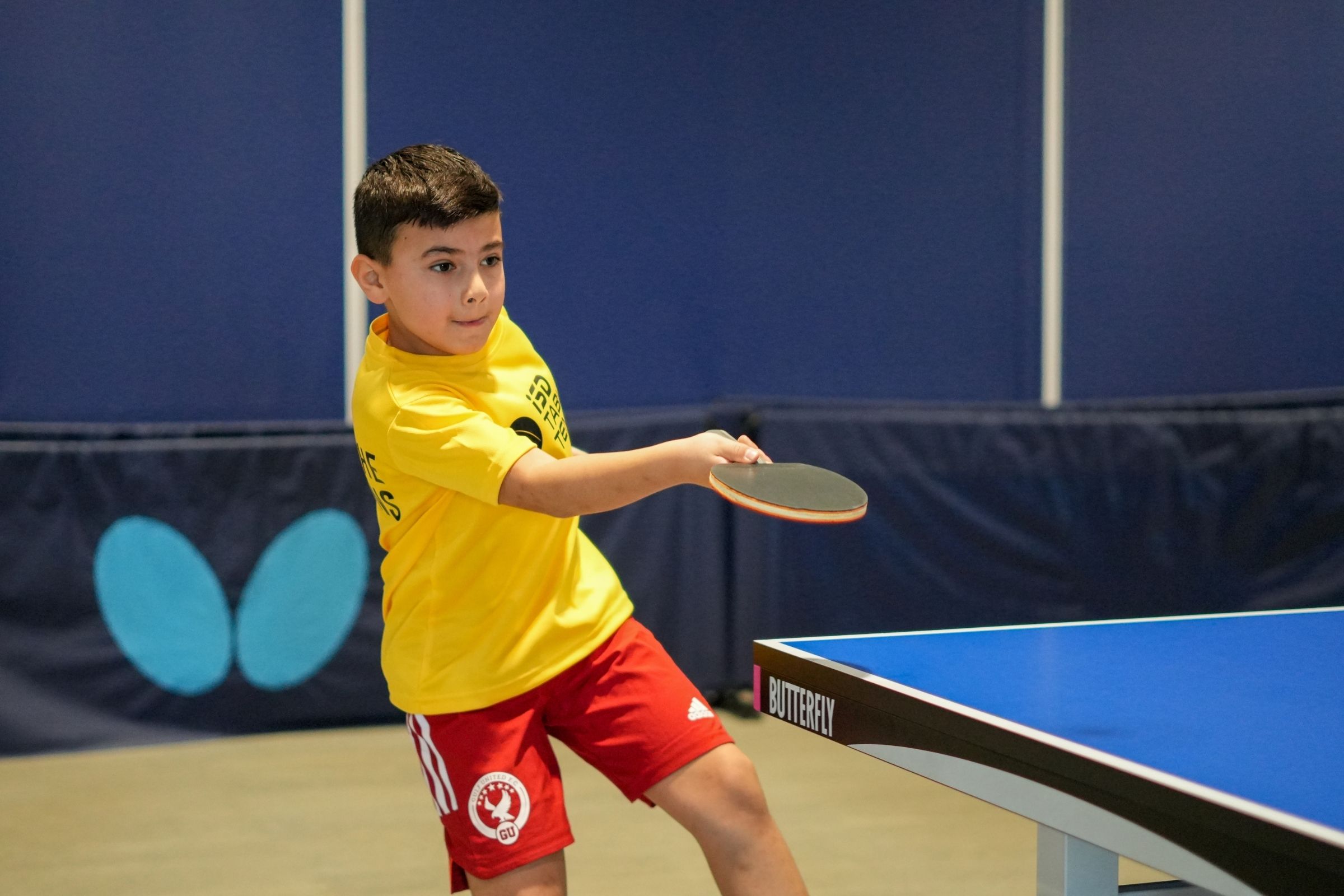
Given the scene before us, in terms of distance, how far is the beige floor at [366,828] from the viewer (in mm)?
2738

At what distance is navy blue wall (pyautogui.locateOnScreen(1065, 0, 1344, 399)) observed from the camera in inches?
201

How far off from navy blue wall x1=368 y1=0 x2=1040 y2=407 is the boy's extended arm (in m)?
3.37

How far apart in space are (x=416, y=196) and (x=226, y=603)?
265 cm

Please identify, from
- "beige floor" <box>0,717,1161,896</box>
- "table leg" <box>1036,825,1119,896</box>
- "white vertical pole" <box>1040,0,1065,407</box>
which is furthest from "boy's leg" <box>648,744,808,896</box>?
"white vertical pole" <box>1040,0,1065,407</box>

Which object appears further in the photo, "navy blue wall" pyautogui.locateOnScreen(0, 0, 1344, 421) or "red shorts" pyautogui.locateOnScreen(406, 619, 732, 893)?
"navy blue wall" pyautogui.locateOnScreen(0, 0, 1344, 421)

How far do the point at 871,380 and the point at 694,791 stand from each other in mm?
3866

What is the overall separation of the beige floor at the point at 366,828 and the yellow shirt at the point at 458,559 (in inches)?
43.7

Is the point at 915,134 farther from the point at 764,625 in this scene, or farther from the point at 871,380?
the point at 764,625

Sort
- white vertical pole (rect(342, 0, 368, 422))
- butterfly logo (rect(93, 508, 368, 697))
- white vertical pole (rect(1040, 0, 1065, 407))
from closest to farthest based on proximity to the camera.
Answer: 1. butterfly logo (rect(93, 508, 368, 697))
2. white vertical pole (rect(342, 0, 368, 422))
3. white vertical pole (rect(1040, 0, 1065, 407))

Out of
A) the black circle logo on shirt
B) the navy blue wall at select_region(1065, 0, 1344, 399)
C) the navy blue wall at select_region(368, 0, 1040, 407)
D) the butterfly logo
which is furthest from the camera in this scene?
the navy blue wall at select_region(1065, 0, 1344, 399)

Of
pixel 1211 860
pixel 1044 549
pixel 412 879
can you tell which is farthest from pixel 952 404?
pixel 1211 860

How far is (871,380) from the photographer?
5395 mm

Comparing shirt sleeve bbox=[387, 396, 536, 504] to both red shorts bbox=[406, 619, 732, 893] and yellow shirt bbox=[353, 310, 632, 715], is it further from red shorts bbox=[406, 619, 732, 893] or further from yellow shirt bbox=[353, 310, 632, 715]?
red shorts bbox=[406, 619, 732, 893]

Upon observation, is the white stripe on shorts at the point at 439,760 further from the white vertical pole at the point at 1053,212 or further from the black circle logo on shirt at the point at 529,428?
the white vertical pole at the point at 1053,212
